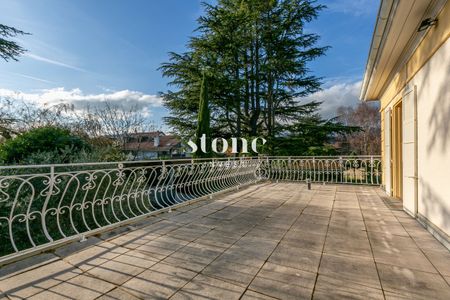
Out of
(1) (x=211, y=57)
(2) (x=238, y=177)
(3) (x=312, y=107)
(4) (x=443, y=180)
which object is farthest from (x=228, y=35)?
(4) (x=443, y=180)

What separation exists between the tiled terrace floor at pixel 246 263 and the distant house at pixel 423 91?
423mm

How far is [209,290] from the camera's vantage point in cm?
174

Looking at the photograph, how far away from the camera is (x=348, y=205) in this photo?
4.68 metres

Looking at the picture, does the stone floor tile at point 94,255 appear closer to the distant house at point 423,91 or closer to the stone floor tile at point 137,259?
the stone floor tile at point 137,259

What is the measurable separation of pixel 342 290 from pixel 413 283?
25.3 inches

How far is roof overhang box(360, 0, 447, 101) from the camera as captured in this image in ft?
8.43

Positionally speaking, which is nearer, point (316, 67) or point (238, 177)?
point (238, 177)

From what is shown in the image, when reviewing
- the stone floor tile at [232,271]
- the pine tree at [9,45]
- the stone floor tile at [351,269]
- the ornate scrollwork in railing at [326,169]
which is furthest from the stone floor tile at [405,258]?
the pine tree at [9,45]

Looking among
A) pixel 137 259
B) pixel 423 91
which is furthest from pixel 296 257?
pixel 423 91

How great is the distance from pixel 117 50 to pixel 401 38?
10.4 meters

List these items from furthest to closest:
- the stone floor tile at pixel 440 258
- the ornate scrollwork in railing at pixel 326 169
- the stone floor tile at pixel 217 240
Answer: the ornate scrollwork in railing at pixel 326 169 → the stone floor tile at pixel 217 240 → the stone floor tile at pixel 440 258

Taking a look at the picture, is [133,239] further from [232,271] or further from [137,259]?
[232,271]

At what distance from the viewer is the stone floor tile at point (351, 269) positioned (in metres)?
1.90

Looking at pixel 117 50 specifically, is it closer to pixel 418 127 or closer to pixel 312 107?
pixel 312 107
